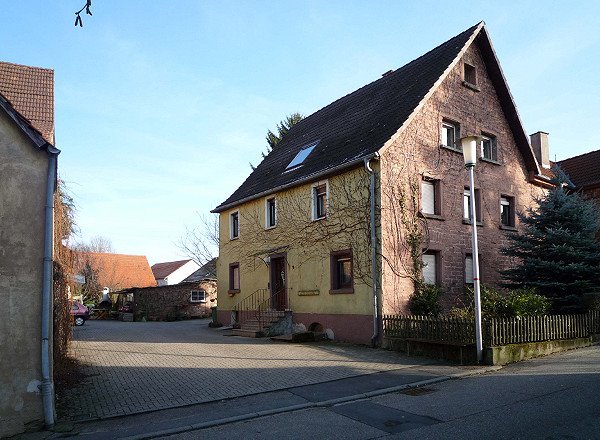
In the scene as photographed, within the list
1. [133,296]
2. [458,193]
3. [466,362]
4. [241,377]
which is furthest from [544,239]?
[133,296]

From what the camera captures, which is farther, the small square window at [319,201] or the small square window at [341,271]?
the small square window at [319,201]

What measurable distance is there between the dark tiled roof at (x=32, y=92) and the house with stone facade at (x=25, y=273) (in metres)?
2.96

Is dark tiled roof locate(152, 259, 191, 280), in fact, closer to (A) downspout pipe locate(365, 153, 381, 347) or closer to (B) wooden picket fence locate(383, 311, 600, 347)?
(A) downspout pipe locate(365, 153, 381, 347)

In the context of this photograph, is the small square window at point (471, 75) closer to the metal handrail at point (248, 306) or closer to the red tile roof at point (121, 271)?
the metal handrail at point (248, 306)

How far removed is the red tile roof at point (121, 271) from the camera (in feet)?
204

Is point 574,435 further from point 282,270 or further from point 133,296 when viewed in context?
point 133,296

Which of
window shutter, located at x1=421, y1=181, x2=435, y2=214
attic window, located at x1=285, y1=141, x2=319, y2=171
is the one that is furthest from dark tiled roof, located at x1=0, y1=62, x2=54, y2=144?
window shutter, located at x1=421, y1=181, x2=435, y2=214

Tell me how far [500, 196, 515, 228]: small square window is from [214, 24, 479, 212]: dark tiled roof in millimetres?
5975

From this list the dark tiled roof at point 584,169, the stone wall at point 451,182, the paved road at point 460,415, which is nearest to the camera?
the paved road at point 460,415

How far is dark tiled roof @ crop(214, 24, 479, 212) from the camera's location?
703 inches

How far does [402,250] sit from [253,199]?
8.56 m

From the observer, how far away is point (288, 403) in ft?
30.0

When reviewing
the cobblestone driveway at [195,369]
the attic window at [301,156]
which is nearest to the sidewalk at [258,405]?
the cobblestone driveway at [195,369]

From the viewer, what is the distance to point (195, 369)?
12.2 meters
